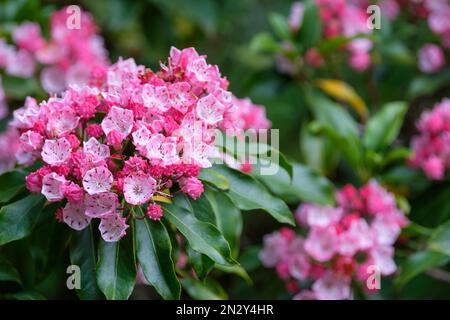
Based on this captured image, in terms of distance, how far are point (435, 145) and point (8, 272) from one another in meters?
1.44

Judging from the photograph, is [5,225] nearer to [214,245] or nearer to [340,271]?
[214,245]

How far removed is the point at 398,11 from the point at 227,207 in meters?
1.61

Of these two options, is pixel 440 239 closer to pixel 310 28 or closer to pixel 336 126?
pixel 336 126

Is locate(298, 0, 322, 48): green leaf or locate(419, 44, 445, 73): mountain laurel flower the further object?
locate(419, 44, 445, 73): mountain laurel flower

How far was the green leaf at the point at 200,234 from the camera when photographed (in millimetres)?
1503

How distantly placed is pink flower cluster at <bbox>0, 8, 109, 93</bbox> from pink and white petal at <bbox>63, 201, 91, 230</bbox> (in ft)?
3.79

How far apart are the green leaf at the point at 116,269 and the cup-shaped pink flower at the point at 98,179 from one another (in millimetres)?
172

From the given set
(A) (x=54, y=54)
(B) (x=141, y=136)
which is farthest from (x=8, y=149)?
(B) (x=141, y=136)

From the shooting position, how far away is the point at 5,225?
1.57 meters

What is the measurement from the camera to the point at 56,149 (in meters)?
1.52

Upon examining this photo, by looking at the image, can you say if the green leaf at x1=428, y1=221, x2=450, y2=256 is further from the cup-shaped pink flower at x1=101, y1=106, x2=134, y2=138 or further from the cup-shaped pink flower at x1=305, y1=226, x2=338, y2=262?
the cup-shaped pink flower at x1=101, y1=106, x2=134, y2=138

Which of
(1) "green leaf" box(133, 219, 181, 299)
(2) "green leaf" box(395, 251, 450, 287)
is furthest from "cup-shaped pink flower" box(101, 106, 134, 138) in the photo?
(2) "green leaf" box(395, 251, 450, 287)

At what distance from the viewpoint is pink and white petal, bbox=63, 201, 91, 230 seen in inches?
60.3

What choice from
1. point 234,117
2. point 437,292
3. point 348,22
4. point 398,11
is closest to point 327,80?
point 348,22
